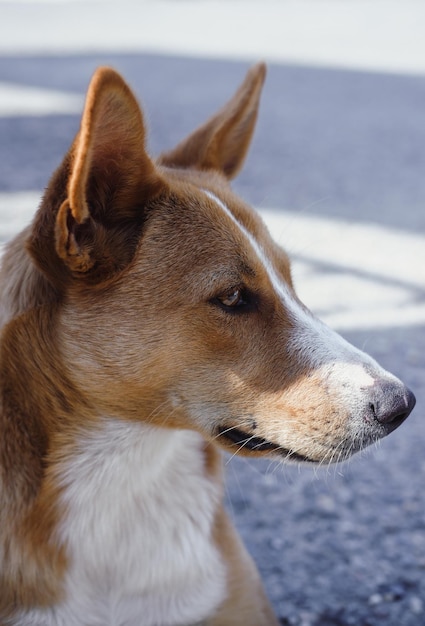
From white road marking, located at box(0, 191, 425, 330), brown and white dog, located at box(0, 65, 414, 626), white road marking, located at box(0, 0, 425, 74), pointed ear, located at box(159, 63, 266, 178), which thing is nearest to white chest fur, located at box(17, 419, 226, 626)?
brown and white dog, located at box(0, 65, 414, 626)

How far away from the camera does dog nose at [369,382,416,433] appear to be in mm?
2090

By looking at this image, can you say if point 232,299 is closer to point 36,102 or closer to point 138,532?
point 138,532

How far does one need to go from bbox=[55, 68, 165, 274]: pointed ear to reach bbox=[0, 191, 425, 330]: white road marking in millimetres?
2319

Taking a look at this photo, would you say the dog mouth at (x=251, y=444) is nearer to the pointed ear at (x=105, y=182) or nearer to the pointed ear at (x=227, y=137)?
the pointed ear at (x=105, y=182)

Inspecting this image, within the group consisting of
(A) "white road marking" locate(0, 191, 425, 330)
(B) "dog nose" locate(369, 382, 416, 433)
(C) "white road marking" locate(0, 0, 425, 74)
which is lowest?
(C) "white road marking" locate(0, 0, 425, 74)

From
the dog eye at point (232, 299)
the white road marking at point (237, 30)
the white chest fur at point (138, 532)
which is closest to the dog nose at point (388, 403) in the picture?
the dog eye at point (232, 299)

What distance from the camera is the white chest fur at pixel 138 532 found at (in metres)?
2.31

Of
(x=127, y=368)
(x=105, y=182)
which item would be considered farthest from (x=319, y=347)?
(x=105, y=182)

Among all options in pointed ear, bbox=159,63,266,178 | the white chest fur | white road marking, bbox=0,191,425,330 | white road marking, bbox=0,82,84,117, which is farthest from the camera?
white road marking, bbox=0,82,84,117

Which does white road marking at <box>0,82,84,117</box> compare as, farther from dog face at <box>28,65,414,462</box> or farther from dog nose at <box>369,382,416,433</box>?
dog nose at <box>369,382,416,433</box>

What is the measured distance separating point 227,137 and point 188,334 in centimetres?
80

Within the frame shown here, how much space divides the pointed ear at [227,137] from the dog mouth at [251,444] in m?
0.87

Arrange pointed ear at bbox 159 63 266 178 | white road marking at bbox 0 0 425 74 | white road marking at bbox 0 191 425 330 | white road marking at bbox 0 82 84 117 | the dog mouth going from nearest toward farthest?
the dog mouth < pointed ear at bbox 159 63 266 178 < white road marking at bbox 0 191 425 330 < white road marking at bbox 0 82 84 117 < white road marking at bbox 0 0 425 74

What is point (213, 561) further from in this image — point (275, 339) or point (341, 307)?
point (341, 307)
